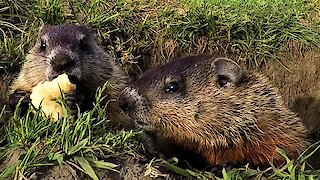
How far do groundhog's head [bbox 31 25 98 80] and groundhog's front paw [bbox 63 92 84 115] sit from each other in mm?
203

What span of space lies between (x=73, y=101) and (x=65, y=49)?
0.49 meters

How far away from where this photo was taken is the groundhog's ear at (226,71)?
4375mm

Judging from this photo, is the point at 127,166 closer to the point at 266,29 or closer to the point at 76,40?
the point at 76,40

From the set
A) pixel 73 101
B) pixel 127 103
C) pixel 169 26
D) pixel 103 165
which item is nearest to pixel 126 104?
pixel 127 103

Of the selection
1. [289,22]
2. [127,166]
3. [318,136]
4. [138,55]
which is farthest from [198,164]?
[318,136]

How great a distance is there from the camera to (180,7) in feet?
21.1

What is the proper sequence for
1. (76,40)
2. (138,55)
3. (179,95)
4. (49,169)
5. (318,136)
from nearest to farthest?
(49,169), (179,95), (76,40), (138,55), (318,136)

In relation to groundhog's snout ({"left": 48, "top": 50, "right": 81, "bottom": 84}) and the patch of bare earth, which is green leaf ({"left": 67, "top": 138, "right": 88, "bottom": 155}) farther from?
the patch of bare earth

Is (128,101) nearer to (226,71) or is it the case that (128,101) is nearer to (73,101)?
(73,101)

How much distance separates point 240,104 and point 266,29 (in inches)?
86.2

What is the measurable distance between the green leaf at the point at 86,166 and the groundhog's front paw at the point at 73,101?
0.66 m

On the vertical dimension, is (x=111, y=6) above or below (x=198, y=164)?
above

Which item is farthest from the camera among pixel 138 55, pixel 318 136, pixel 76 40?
pixel 318 136

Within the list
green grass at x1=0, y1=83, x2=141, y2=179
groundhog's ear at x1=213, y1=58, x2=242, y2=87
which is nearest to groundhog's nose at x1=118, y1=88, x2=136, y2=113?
green grass at x1=0, y1=83, x2=141, y2=179
